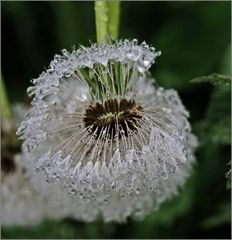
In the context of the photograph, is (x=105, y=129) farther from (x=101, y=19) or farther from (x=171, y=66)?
(x=171, y=66)

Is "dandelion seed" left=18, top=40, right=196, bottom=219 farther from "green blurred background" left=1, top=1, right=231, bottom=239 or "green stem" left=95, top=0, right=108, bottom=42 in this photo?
"green blurred background" left=1, top=1, right=231, bottom=239

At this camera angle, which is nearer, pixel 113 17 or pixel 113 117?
pixel 113 117

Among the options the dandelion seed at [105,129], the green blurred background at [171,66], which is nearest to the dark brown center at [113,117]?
the dandelion seed at [105,129]

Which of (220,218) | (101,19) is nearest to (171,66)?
(220,218)

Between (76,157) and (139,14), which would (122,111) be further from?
(139,14)

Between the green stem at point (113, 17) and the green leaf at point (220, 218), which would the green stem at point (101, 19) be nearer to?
the green stem at point (113, 17)

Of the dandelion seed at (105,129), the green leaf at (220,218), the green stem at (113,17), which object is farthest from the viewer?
the green leaf at (220,218)
